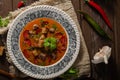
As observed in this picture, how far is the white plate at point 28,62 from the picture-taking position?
6.48 feet

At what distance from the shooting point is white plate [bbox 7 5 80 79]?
197 cm

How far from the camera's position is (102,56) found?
81.3 inches

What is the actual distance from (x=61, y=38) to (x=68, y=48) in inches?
2.8

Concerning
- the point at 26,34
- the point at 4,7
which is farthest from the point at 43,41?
the point at 4,7

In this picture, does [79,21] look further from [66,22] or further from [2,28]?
[2,28]

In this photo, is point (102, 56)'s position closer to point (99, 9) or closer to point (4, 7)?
point (99, 9)

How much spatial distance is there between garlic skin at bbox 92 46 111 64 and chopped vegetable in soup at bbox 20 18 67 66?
0.22 metres

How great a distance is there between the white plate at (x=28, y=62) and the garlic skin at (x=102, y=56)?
0.45ft

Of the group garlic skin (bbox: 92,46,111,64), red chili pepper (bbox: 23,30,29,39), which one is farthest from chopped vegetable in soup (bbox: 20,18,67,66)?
garlic skin (bbox: 92,46,111,64)

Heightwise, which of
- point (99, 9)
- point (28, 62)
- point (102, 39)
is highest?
point (99, 9)

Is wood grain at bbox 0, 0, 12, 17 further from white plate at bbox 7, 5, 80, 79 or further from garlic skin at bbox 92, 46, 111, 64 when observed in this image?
garlic skin at bbox 92, 46, 111, 64

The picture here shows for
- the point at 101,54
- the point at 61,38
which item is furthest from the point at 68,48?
the point at 101,54

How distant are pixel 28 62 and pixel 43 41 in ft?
0.49

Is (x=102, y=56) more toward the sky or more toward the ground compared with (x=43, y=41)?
more toward the ground
